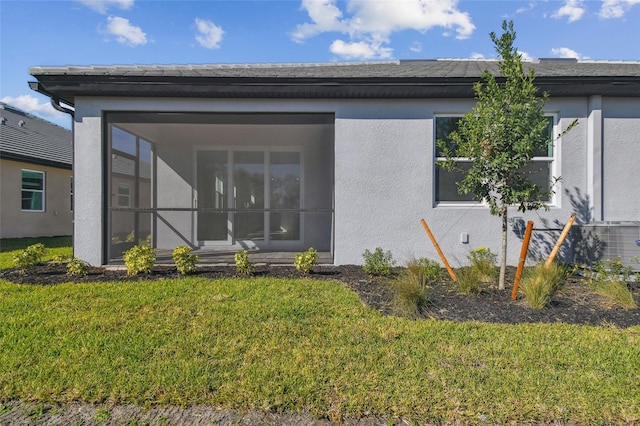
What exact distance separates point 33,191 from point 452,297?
15318mm

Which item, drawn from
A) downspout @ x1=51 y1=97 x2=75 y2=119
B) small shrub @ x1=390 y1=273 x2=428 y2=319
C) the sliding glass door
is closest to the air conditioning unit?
small shrub @ x1=390 y1=273 x2=428 y2=319

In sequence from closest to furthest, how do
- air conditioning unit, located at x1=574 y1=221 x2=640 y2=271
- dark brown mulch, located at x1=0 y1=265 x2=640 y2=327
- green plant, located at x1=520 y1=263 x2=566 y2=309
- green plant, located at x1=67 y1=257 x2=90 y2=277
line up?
dark brown mulch, located at x1=0 y1=265 x2=640 y2=327, green plant, located at x1=520 y1=263 x2=566 y2=309, air conditioning unit, located at x1=574 y1=221 x2=640 y2=271, green plant, located at x1=67 y1=257 x2=90 y2=277

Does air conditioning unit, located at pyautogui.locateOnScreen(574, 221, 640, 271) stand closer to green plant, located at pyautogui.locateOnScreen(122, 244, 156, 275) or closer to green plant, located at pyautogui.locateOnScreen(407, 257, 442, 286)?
green plant, located at pyautogui.locateOnScreen(407, 257, 442, 286)

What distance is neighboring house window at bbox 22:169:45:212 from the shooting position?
40.1ft

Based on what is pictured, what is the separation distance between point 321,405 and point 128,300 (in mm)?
3262

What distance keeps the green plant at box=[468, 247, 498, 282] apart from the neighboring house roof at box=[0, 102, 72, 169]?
15.0 metres

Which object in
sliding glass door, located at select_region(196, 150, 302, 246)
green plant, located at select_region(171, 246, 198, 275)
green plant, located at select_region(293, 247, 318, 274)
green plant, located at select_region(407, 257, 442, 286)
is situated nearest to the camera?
green plant, located at select_region(407, 257, 442, 286)

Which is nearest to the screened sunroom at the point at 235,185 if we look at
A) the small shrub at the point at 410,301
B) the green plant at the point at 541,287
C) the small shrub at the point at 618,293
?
the small shrub at the point at 410,301

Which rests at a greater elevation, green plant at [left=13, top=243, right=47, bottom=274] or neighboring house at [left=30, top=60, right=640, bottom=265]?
neighboring house at [left=30, top=60, right=640, bottom=265]

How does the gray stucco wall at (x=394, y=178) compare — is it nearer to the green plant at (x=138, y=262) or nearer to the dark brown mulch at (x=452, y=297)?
the dark brown mulch at (x=452, y=297)

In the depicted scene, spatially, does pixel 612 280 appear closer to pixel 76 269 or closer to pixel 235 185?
pixel 235 185

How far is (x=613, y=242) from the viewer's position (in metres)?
5.16

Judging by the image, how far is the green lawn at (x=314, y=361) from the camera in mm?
2207

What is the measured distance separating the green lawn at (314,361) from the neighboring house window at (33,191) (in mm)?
11019
